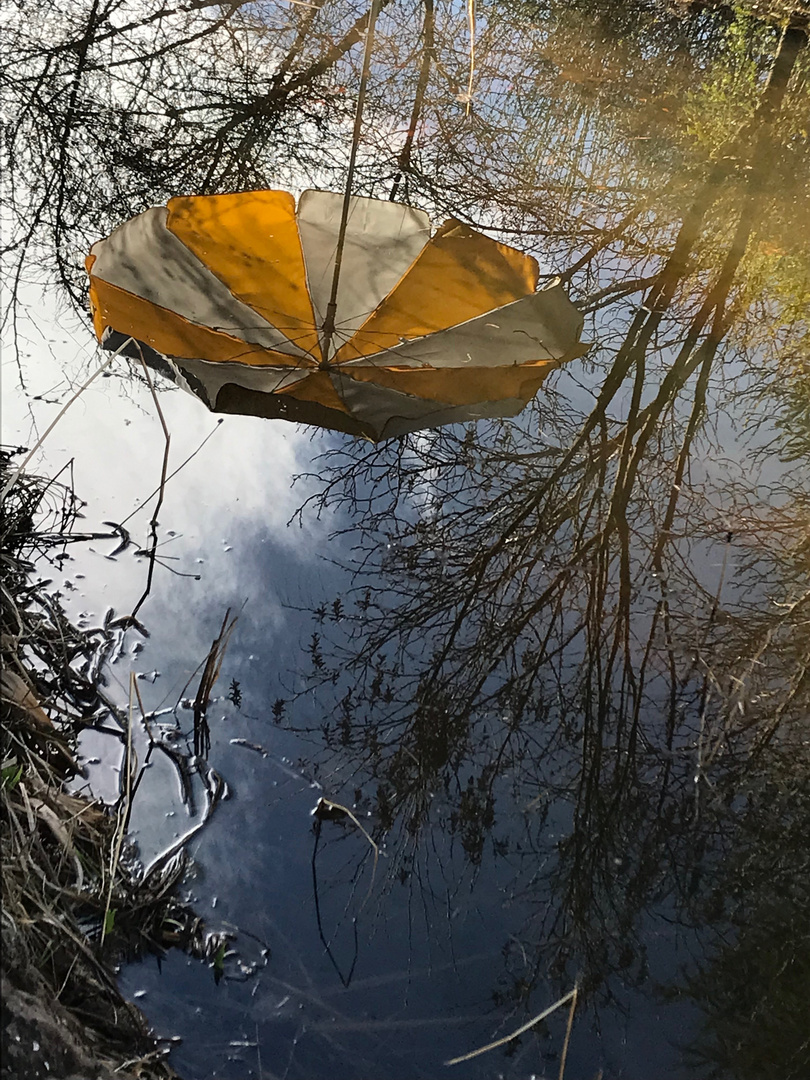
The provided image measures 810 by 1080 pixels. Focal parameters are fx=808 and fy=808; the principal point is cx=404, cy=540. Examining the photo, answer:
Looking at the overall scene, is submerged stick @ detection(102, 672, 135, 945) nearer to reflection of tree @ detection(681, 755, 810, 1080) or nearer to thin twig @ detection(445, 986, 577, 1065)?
thin twig @ detection(445, 986, 577, 1065)

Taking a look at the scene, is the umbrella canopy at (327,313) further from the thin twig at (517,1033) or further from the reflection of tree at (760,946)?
the thin twig at (517,1033)

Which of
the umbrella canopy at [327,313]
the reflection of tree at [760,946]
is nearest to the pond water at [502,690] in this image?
the reflection of tree at [760,946]

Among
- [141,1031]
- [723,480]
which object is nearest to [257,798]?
[141,1031]

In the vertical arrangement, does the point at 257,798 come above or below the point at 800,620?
below

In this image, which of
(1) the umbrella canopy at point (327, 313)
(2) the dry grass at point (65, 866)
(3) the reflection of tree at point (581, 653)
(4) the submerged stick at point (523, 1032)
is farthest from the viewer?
(1) the umbrella canopy at point (327, 313)

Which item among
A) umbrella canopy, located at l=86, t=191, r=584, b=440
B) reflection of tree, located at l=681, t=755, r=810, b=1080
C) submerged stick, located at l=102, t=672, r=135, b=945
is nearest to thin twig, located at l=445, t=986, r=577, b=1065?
reflection of tree, located at l=681, t=755, r=810, b=1080

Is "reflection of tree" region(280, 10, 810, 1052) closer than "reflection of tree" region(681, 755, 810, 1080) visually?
No

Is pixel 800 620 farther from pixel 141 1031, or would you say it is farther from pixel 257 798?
pixel 141 1031
